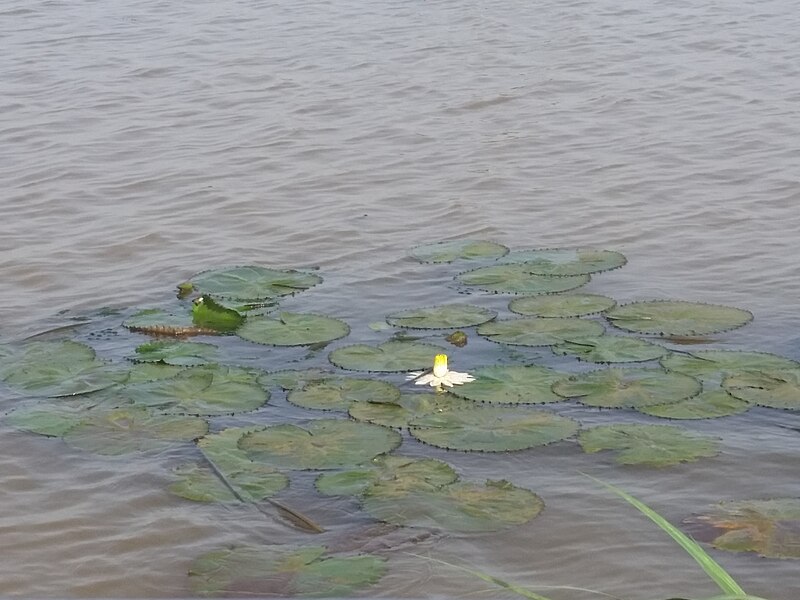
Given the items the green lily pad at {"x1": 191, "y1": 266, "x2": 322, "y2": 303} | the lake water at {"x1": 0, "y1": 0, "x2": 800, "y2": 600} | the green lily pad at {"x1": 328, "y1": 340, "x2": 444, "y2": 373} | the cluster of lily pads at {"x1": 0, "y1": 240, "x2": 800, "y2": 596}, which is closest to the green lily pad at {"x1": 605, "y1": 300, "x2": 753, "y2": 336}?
the cluster of lily pads at {"x1": 0, "y1": 240, "x2": 800, "y2": 596}

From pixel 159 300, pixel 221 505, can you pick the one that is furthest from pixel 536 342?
pixel 159 300

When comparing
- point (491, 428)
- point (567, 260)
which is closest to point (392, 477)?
point (491, 428)

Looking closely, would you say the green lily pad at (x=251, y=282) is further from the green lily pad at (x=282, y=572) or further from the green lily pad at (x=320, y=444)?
the green lily pad at (x=282, y=572)

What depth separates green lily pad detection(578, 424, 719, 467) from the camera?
3803 mm

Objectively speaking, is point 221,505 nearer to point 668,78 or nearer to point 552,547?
point 552,547

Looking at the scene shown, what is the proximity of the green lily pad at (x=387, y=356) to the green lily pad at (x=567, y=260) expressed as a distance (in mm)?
1000

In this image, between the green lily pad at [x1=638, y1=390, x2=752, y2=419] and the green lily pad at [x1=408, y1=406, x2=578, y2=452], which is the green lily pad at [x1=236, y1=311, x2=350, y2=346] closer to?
the green lily pad at [x1=408, y1=406, x2=578, y2=452]

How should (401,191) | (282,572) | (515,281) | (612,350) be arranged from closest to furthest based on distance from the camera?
(282,572) < (612,350) < (515,281) < (401,191)

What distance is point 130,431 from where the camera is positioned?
4.13 meters

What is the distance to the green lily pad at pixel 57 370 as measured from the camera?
4.47m

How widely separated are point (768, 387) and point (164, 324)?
8.10 feet

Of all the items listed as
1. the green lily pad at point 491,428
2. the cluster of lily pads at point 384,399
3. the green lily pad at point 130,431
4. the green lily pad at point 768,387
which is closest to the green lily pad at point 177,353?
the cluster of lily pads at point 384,399

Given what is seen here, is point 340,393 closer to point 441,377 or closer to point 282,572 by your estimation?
point 441,377

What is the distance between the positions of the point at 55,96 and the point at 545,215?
4829 mm
